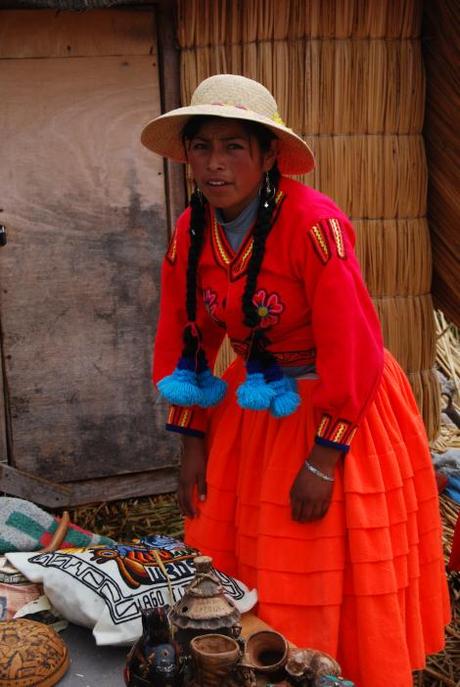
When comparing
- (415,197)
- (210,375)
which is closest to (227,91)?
(210,375)

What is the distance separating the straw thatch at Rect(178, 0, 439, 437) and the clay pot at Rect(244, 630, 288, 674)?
2380mm

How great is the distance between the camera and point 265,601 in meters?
2.20

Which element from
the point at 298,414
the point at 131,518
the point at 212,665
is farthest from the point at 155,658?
the point at 131,518

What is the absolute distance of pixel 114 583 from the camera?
1.98 meters

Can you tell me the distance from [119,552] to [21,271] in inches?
82.3

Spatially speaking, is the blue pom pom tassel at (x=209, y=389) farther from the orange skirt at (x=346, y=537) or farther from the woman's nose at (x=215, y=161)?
the woman's nose at (x=215, y=161)

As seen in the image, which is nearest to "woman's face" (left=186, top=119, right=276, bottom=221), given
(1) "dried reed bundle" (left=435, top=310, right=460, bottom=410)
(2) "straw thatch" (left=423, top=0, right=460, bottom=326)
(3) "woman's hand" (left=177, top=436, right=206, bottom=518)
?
(3) "woman's hand" (left=177, top=436, right=206, bottom=518)

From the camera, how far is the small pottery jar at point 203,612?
1.68 metres

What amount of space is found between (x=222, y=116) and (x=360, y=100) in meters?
2.08

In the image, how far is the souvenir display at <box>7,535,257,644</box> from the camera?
1902mm

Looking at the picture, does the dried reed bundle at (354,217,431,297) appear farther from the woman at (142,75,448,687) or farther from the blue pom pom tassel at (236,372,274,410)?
the blue pom pom tassel at (236,372,274,410)

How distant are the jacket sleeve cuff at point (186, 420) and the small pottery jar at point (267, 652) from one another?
2.81ft

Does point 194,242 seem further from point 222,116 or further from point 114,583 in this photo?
point 114,583

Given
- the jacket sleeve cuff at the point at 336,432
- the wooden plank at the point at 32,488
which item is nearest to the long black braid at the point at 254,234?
the jacket sleeve cuff at the point at 336,432
